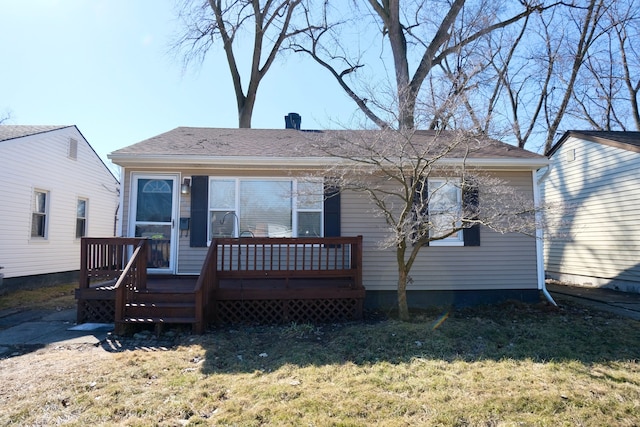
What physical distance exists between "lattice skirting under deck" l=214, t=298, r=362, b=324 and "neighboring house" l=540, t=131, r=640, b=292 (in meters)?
5.77

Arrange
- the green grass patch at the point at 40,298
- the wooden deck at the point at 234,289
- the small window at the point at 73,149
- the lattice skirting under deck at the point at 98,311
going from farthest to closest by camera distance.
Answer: the small window at the point at 73,149 → the green grass patch at the point at 40,298 → the lattice skirting under deck at the point at 98,311 → the wooden deck at the point at 234,289

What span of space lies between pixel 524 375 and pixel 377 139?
3603 mm

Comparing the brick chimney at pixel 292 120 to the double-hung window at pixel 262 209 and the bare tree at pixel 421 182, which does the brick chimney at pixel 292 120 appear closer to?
the double-hung window at pixel 262 209

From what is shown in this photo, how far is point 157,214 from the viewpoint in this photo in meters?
7.29

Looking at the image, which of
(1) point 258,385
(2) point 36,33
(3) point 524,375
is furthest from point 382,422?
(2) point 36,33

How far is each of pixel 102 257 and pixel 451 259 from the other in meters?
6.13

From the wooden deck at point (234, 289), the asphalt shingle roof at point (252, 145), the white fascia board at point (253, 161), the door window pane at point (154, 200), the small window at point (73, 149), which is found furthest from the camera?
the small window at point (73, 149)

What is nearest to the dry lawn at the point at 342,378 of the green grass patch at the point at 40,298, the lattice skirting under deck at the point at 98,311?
the lattice skirting under deck at the point at 98,311

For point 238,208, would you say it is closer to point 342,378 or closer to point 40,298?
point 342,378

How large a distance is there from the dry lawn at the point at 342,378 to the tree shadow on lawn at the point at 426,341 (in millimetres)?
25

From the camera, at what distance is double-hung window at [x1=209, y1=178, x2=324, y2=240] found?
7285 mm

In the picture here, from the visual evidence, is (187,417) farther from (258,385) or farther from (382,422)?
(382,422)

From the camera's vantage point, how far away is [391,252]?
7387 mm

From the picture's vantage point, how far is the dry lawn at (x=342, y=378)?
302 centimetres
